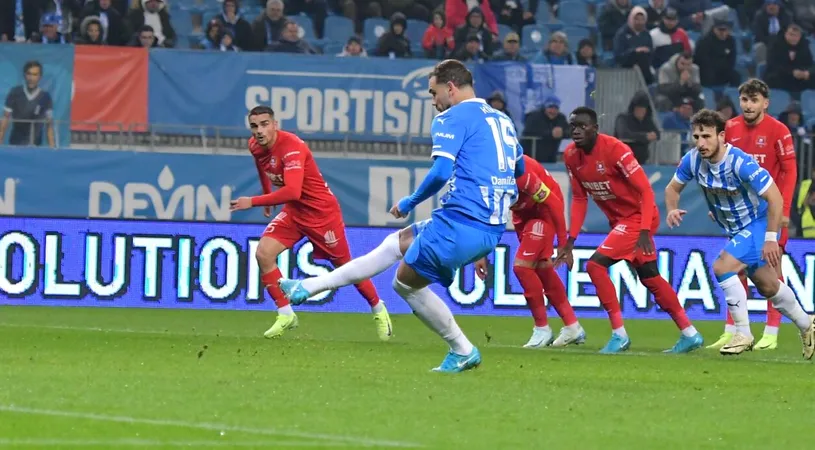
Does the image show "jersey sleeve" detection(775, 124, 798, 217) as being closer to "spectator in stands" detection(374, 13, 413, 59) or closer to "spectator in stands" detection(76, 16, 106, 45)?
"spectator in stands" detection(374, 13, 413, 59)

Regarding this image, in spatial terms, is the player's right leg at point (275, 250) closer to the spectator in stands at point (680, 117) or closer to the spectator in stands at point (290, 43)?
the spectator in stands at point (290, 43)

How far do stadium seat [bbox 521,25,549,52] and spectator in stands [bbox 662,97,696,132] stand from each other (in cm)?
262

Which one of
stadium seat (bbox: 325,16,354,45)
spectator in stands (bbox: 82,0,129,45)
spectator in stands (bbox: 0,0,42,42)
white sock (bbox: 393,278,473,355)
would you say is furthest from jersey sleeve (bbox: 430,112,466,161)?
stadium seat (bbox: 325,16,354,45)

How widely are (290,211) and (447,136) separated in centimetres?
447

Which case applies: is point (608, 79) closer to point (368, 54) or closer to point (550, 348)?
point (368, 54)

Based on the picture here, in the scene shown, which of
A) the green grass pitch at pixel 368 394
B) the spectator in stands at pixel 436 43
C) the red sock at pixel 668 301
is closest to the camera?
the green grass pitch at pixel 368 394

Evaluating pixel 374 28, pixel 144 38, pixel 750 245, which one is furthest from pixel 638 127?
pixel 750 245

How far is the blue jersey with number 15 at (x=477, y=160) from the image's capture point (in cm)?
1007

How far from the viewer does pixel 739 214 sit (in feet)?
41.4

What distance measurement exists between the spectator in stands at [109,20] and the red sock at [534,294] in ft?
27.0

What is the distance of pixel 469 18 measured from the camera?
2230 centimetres

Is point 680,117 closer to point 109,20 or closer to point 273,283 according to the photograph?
point 109,20

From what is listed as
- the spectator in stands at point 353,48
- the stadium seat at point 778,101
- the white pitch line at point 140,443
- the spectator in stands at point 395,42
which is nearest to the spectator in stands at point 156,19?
the spectator in stands at point 353,48

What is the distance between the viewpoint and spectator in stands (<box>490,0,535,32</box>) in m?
23.8
